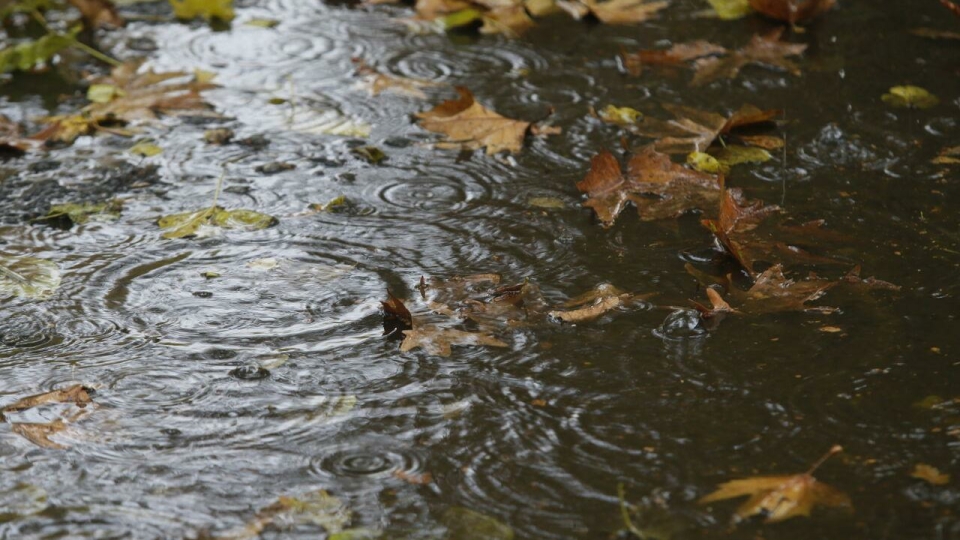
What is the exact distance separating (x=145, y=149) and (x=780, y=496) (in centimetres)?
257

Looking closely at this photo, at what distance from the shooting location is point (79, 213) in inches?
117

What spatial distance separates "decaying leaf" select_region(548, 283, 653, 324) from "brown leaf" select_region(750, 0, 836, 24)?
2.57m

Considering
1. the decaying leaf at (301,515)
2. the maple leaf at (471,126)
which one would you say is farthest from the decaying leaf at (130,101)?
the decaying leaf at (301,515)

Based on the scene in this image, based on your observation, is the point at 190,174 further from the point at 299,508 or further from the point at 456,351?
the point at 299,508

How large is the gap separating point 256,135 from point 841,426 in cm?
235

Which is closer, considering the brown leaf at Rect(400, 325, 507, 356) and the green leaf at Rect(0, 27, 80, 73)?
the brown leaf at Rect(400, 325, 507, 356)

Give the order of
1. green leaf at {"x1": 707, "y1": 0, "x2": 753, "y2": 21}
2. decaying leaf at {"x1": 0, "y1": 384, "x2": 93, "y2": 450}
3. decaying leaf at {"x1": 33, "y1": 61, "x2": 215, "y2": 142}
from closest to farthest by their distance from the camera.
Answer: decaying leaf at {"x1": 0, "y1": 384, "x2": 93, "y2": 450} < decaying leaf at {"x1": 33, "y1": 61, "x2": 215, "y2": 142} < green leaf at {"x1": 707, "y1": 0, "x2": 753, "y2": 21}

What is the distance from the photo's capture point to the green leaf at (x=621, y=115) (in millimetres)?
3510

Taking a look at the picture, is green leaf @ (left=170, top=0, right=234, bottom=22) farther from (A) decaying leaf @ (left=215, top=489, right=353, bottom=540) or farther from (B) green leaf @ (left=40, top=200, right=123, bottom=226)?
(A) decaying leaf @ (left=215, top=489, right=353, bottom=540)

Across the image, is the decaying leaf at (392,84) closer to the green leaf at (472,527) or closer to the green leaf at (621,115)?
the green leaf at (621,115)

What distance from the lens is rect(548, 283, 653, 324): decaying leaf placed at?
2.30 m

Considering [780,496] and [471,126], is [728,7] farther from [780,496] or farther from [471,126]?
[780,496]

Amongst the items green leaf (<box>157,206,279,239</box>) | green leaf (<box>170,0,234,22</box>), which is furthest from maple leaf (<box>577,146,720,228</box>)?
green leaf (<box>170,0,234,22</box>)

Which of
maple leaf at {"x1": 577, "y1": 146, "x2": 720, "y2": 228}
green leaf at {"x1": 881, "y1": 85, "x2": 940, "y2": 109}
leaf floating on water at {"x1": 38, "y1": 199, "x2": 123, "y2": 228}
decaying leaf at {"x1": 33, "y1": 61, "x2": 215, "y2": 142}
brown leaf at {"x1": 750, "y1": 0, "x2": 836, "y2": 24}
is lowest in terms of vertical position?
leaf floating on water at {"x1": 38, "y1": 199, "x2": 123, "y2": 228}
